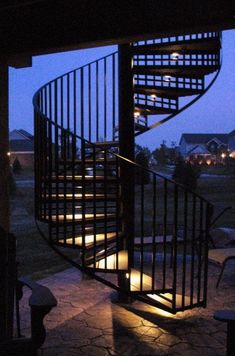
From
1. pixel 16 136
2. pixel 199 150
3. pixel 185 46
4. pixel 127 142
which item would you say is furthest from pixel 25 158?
pixel 127 142

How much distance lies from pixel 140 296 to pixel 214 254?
1531 millimetres

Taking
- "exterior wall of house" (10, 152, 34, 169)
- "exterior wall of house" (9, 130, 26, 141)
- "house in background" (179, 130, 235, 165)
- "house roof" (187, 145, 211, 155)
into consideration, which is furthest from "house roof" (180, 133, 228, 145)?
"exterior wall of house" (10, 152, 34, 169)

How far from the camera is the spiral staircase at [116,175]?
13.6 ft

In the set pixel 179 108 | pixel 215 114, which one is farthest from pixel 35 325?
pixel 215 114

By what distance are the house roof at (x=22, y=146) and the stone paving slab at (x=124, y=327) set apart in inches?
1511

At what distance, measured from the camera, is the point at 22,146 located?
43.3 m

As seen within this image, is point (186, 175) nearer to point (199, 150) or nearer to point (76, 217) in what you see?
point (76, 217)

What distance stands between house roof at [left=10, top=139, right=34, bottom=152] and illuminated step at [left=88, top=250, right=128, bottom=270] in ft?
126

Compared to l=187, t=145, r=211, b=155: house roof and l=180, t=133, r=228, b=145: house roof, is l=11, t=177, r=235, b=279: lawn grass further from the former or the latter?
l=180, t=133, r=228, b=145: house roof

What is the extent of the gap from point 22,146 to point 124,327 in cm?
4080

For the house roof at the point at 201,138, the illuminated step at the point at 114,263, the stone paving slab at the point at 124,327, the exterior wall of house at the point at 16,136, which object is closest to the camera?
the stone paving slab at the point at 124,327

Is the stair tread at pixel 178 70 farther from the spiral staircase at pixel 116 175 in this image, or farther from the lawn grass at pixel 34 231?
the lawn grass at pixel 34 231

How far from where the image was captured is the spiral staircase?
4.15m

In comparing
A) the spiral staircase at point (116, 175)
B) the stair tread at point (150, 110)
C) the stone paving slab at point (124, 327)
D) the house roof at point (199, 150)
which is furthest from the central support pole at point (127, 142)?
the house roof at point (199, 150)
